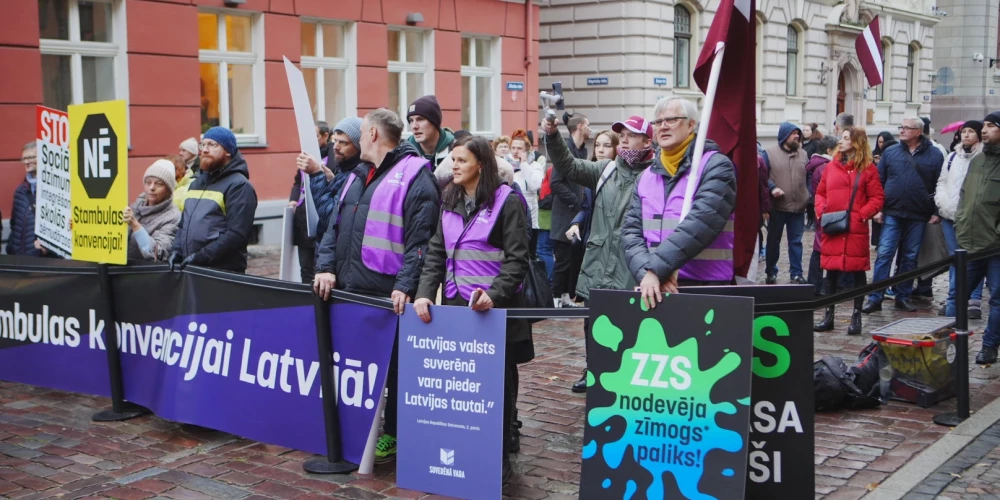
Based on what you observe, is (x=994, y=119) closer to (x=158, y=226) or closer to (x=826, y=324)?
(x=826, y=324)

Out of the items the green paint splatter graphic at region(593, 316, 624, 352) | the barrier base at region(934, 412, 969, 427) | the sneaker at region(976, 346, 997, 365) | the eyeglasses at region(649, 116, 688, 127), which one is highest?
the eyeglasses at region(649, 116, 688, 127)

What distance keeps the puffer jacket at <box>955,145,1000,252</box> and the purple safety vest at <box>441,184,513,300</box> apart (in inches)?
186

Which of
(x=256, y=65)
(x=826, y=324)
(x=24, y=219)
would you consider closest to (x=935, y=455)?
(x=826, y=324)

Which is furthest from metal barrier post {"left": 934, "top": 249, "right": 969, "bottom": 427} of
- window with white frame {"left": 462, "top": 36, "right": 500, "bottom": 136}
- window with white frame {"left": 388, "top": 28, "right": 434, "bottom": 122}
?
window with white frame {"left": 462, "top": 36, "right": 500, "bottom": 136}

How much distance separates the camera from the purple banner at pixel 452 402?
5.08 metres

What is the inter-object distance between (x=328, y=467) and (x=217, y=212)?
1994 millimetres

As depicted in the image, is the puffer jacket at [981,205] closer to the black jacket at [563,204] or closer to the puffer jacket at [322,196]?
the black jacket at [563,204]

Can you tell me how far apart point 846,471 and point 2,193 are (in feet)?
36.3

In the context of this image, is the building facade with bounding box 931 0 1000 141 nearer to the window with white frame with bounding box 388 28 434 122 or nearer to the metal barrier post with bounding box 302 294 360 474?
the window with white frame with bounding box 388 28 434 122

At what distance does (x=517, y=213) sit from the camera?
17.6ft

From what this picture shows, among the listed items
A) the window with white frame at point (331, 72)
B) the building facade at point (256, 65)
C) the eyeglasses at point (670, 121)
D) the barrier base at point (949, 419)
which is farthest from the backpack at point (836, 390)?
the window with white frame at point (331, 72)

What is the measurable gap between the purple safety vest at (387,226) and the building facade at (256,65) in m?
6.10

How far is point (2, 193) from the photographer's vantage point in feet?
42.7

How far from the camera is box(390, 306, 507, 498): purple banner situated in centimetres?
508
